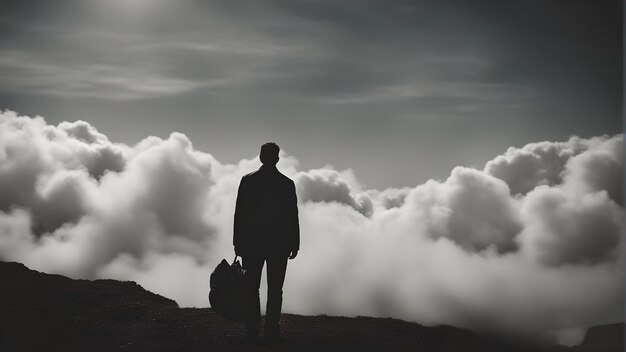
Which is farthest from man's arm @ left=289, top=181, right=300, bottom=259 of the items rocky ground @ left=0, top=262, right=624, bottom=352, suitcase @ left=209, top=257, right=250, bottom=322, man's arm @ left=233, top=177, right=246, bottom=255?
rocky ground @ left=0, top=262, right=624, bottom=352

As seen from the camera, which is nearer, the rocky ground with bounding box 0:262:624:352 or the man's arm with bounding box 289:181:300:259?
the man's arm with bounding box 289:181:300:259

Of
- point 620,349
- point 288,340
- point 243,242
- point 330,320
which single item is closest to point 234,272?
point 243,242

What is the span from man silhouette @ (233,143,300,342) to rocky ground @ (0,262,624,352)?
1.13 metres

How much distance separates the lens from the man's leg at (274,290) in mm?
7488

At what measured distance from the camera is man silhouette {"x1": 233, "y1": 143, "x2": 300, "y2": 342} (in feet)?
24.3

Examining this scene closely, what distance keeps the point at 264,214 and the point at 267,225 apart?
0.58 ft

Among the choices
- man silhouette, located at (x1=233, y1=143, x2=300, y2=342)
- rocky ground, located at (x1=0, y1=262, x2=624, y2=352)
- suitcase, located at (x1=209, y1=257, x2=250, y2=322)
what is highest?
man silhouette, located at (x1=233, y1=143, x2=300, y2=342)

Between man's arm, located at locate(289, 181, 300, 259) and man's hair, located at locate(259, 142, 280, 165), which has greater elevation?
man's hair, located at locate(259, 142, 280, 165)

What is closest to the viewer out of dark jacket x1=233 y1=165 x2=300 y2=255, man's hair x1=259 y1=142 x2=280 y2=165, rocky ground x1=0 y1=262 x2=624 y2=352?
dark jacket x1=233 y1=165 x2=300 y2=255

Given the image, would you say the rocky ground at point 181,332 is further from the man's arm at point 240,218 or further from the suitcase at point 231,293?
the man's arm at point 240,218

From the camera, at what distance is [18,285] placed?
1207 cm

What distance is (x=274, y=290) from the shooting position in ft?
24.8

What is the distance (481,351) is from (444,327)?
1.53m

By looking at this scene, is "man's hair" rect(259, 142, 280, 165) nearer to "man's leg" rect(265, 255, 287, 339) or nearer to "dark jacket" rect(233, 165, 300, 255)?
"dark jacket" rect(233, 165, 300, 255)
